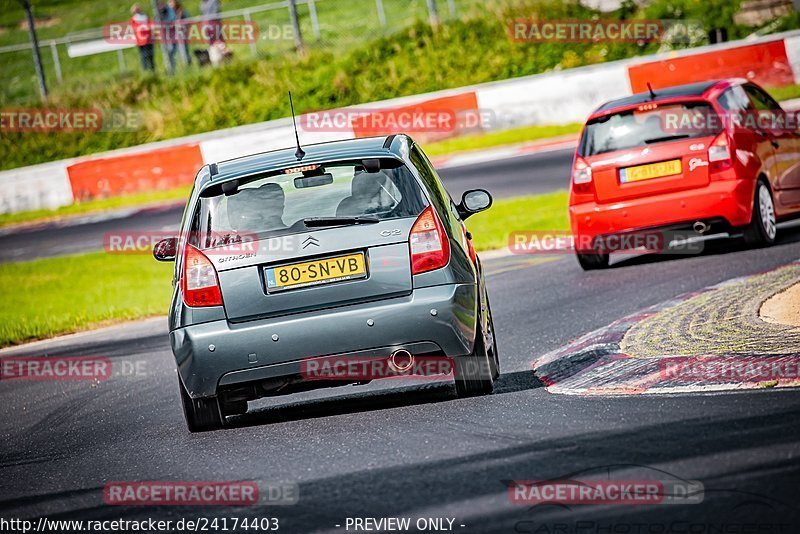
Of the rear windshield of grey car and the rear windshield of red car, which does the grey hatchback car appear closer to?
the rear windshield of grey car

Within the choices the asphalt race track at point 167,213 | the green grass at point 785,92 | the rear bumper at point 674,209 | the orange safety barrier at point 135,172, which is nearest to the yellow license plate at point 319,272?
the rear bumper at point 674,209

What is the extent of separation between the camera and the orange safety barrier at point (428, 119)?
96.8 ft

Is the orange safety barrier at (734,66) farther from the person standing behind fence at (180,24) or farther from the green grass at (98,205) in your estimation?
the person standing behind fence at (180,24)

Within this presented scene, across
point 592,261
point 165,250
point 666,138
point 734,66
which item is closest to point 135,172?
point 734,66

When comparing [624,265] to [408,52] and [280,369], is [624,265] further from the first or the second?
[408,52]

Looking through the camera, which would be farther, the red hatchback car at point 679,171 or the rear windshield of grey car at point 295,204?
the red hatchback car at point 679,171

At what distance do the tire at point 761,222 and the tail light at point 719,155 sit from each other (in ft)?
1.55

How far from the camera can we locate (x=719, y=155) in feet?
44.7

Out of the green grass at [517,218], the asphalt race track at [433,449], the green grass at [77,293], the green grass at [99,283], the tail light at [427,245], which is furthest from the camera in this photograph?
the green grass at [517,218]

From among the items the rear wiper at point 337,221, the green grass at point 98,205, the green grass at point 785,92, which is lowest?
the green grass at point 98,205

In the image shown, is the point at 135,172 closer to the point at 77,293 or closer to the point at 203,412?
the point at 77,293

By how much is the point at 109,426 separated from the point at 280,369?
2071 millimetres

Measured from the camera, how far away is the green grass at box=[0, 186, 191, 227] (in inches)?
1166

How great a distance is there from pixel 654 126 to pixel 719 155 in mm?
725
